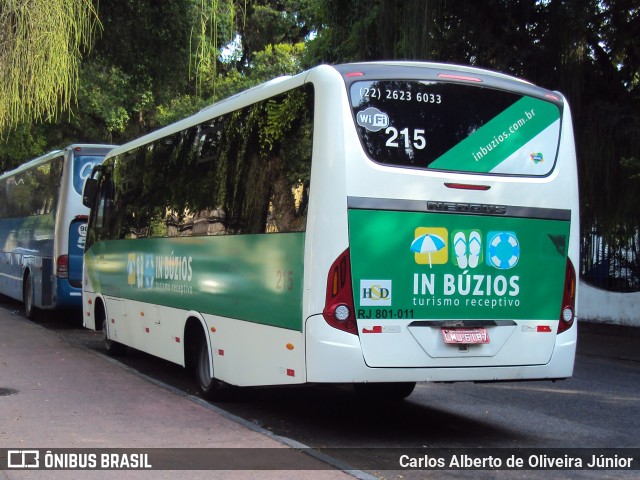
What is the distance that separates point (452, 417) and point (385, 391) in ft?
3.66

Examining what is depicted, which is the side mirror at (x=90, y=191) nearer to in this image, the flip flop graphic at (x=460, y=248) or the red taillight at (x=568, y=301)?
the flip flop graphic at (x=460, y=248)

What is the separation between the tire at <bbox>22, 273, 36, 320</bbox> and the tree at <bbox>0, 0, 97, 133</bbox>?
456 inches

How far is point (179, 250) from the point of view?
10727 millimetres

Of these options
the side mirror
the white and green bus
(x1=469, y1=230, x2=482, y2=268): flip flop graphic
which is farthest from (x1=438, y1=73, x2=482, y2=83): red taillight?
the side mirror

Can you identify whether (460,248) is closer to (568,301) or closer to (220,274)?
(568,301)

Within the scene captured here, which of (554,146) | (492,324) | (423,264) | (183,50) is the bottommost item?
(492,324)

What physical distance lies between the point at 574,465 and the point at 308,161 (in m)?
3.44

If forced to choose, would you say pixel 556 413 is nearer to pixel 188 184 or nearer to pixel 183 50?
pixel 188 184

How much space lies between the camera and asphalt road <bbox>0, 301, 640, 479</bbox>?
7969 mm

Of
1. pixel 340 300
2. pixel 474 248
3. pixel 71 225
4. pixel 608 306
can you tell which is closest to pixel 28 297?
pixel 71 225

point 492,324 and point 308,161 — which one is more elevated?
point 308,161

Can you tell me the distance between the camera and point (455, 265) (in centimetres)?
787

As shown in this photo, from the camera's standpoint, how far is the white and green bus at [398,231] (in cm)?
755

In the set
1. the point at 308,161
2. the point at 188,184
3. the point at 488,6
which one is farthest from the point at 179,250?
the point at 488,6
